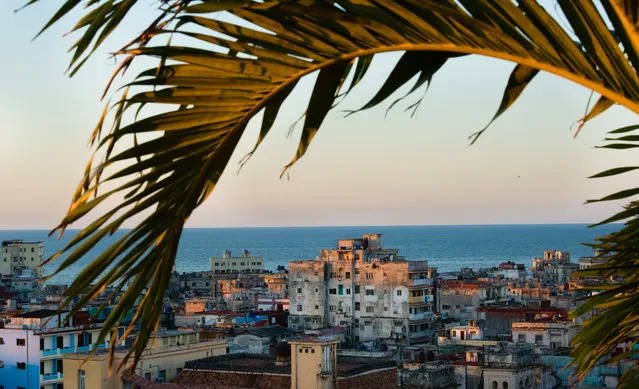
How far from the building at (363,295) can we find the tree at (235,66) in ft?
175

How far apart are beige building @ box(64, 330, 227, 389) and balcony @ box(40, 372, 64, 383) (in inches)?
102

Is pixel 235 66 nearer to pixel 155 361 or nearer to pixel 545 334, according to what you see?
pixel 155 361

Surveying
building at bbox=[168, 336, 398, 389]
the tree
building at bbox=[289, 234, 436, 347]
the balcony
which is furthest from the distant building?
the tree

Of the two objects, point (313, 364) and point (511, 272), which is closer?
point (313, 364)

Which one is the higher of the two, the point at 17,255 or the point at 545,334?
the point at 17,255

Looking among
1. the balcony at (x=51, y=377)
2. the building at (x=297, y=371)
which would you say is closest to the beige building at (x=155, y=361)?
the building at (x=297, y=371)

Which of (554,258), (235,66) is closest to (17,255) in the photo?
(554,258)

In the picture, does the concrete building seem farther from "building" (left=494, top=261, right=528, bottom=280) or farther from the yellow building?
"building" (left=494, top=261, right=528, bottom=280)

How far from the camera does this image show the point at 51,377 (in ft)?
121

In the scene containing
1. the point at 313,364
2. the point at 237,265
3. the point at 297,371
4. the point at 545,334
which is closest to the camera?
the point at 313,364

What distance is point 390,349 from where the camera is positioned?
4931cm

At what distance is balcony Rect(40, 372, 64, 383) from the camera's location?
1448 inches

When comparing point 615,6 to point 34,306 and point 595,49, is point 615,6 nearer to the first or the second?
point 595,49

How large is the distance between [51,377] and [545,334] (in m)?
19.2
